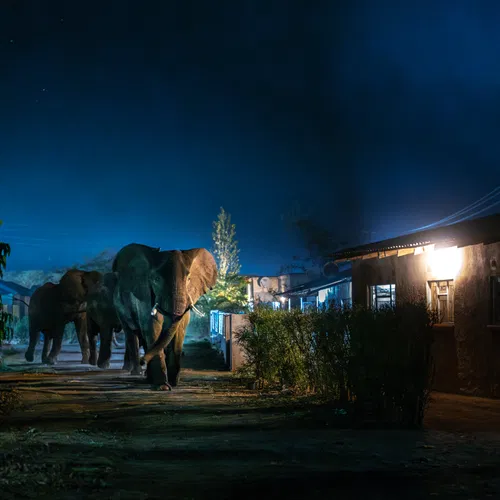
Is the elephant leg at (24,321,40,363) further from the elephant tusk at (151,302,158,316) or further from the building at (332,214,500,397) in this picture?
the building at (332,214,500,397)

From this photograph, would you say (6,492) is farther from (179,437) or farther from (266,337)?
(266,337)

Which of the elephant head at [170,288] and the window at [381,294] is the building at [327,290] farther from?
the elephant head at [170,288]

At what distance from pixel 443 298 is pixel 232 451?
942 cm

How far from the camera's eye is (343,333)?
37.4 feet

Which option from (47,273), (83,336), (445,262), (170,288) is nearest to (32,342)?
(83,336)

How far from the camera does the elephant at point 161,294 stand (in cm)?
1606

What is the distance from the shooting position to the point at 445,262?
1602 centimetres

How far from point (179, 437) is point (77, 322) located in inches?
666

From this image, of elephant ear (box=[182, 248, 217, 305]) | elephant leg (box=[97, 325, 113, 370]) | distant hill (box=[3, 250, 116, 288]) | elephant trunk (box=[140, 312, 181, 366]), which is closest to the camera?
elephant trunk (box=[140, 312, 181, 366])

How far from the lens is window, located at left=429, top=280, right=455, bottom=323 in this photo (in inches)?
638

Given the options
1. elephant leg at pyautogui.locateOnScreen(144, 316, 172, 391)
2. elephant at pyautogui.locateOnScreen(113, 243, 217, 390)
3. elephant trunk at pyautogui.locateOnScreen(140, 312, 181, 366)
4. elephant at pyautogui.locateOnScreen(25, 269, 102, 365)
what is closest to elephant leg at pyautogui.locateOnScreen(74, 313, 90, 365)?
elephant at pyautogui.locateOnScreen(25, 269, 102, 365)

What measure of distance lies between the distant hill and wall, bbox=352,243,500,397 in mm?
55192

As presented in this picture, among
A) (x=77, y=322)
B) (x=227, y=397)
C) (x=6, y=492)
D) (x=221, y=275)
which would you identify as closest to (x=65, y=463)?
(x=6, y=492)

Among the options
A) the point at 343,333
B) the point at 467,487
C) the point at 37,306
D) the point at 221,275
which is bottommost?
the point at 467,487
